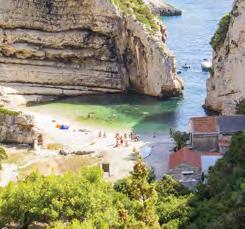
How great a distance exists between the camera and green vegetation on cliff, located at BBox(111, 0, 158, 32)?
2813 inches

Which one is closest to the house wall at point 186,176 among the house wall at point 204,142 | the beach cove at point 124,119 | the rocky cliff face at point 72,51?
the beach cove at point 124,119

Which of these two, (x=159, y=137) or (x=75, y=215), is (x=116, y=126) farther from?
(x=75, y=215)

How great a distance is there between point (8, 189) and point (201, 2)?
9753 cm

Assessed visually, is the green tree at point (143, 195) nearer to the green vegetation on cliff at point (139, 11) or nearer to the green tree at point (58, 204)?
the green tree at point (58, 204)

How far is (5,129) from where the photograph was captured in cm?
5888

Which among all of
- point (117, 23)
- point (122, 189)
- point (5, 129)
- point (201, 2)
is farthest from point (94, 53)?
point (201, 2)

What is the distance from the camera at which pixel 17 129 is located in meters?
58.6

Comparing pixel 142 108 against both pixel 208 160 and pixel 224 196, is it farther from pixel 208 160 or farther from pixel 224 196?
pixel 224 196

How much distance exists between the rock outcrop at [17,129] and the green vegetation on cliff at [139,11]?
19.5m

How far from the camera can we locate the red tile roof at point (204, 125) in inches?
2093

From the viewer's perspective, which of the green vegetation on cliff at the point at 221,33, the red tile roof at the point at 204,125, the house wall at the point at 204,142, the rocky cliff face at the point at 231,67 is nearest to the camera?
the house wall at the point at 204,142

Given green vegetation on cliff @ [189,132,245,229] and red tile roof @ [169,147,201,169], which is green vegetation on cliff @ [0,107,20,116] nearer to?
red tile roof @ [169,147,201,169]

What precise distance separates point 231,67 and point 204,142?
12067mm

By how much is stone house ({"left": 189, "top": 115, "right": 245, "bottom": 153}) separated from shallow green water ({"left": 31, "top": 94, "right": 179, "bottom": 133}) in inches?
405
